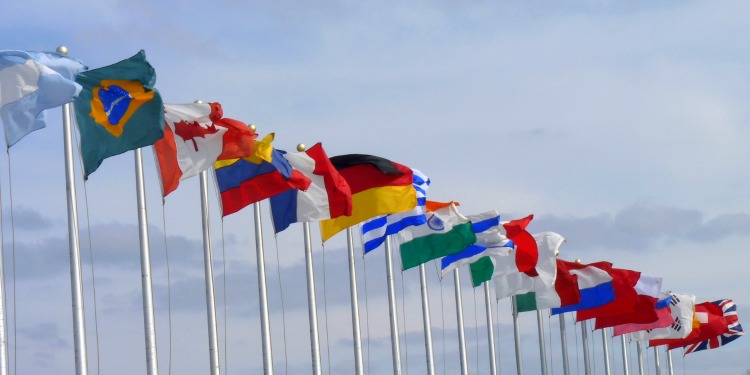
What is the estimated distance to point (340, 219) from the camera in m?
45.3

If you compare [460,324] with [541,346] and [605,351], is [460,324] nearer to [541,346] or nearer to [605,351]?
[541,346]

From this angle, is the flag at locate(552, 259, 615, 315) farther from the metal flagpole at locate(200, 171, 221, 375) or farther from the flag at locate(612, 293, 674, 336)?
the metal flagpole at locate(200, 171, 221, 375)

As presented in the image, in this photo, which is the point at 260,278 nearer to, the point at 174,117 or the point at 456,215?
the point at 174,117

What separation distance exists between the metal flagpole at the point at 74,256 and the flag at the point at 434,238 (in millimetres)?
22097

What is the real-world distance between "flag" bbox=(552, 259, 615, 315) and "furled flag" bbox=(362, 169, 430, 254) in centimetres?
1988

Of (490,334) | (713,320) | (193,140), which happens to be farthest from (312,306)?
(713,320)

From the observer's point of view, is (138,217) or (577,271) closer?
(138,217)

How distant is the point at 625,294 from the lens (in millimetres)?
69938

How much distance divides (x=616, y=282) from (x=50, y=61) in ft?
146

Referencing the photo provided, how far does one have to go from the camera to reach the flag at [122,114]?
3119 centimetres

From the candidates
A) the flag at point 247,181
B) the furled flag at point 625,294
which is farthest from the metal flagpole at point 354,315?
the furled flag at point 625,294

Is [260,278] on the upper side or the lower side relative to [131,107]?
lower

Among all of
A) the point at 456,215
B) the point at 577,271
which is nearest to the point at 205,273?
the point at 456,215

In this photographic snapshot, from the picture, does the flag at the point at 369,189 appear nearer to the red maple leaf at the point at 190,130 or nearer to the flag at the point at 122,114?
the red maple leaf at the point at 190,130
